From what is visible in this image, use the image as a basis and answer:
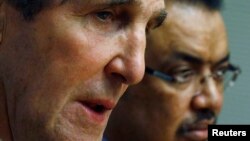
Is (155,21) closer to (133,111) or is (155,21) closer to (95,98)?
(95,98)

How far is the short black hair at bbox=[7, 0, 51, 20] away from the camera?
1.46 meters

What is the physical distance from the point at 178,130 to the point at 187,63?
27 cm

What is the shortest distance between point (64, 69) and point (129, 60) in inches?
6.1

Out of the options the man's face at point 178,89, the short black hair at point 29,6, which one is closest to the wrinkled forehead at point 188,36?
the man's face at point 178,89

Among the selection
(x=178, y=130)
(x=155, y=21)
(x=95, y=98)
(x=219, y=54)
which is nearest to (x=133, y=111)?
(x=178, y=130)

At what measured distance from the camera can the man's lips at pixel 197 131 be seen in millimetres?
2510

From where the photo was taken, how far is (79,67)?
1.47 m

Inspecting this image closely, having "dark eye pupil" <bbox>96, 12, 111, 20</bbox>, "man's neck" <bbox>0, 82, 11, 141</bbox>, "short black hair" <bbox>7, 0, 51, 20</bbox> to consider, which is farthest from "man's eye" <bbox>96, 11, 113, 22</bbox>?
"man's neck" <bbox>0, 82, 11, 141</bbox>

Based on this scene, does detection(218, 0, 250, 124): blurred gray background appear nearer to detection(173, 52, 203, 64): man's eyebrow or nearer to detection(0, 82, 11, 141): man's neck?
detection(173, 52, 203, 64): man's eyebrow

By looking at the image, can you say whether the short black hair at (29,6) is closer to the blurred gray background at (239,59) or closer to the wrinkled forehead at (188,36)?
the wrinkled forehead at (188,36)

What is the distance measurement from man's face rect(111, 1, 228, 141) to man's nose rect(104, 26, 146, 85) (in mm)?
957

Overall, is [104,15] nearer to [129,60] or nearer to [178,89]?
[129,60]

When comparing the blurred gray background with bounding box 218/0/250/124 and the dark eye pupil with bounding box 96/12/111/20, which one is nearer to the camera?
the dark eye pupil with bounding box 96/12/111/20

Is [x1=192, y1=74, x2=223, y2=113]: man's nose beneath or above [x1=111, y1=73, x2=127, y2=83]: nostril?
above
